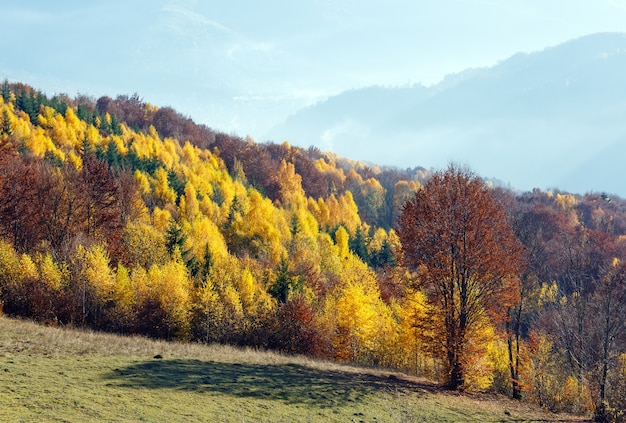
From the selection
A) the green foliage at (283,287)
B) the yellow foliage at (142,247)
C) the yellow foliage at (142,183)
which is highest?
the yellow foliage at (142,183)

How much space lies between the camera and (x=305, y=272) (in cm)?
8000

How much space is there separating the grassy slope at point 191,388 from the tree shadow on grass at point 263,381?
0.19ft

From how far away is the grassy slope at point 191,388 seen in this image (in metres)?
15.7

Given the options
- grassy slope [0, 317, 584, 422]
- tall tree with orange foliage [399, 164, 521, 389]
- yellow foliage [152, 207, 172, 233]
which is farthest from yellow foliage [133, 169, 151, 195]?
tall tree with orange foliage [399, 164, 521, 389]

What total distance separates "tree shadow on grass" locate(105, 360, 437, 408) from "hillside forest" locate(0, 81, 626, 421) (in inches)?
247

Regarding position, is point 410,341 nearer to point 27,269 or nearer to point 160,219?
point 27,269

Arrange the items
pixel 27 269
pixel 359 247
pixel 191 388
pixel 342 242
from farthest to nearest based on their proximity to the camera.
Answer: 1. pixel 359 247
2. pixel 342 242
3. pixel 27 269
4. pixel 191 388

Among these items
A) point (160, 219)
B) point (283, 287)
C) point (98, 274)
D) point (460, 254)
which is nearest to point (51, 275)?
point (98, 274)

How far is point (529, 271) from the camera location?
111ft

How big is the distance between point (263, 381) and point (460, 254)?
46.3ft

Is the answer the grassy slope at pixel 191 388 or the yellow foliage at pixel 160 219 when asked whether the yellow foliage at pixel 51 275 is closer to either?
the grassy slope at pixel 191 388

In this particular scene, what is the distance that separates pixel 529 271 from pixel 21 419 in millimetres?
32434

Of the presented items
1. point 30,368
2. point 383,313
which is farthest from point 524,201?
point 30,368

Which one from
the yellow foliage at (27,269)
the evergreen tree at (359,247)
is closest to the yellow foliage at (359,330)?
→ the yellow foliage at (27,269)
